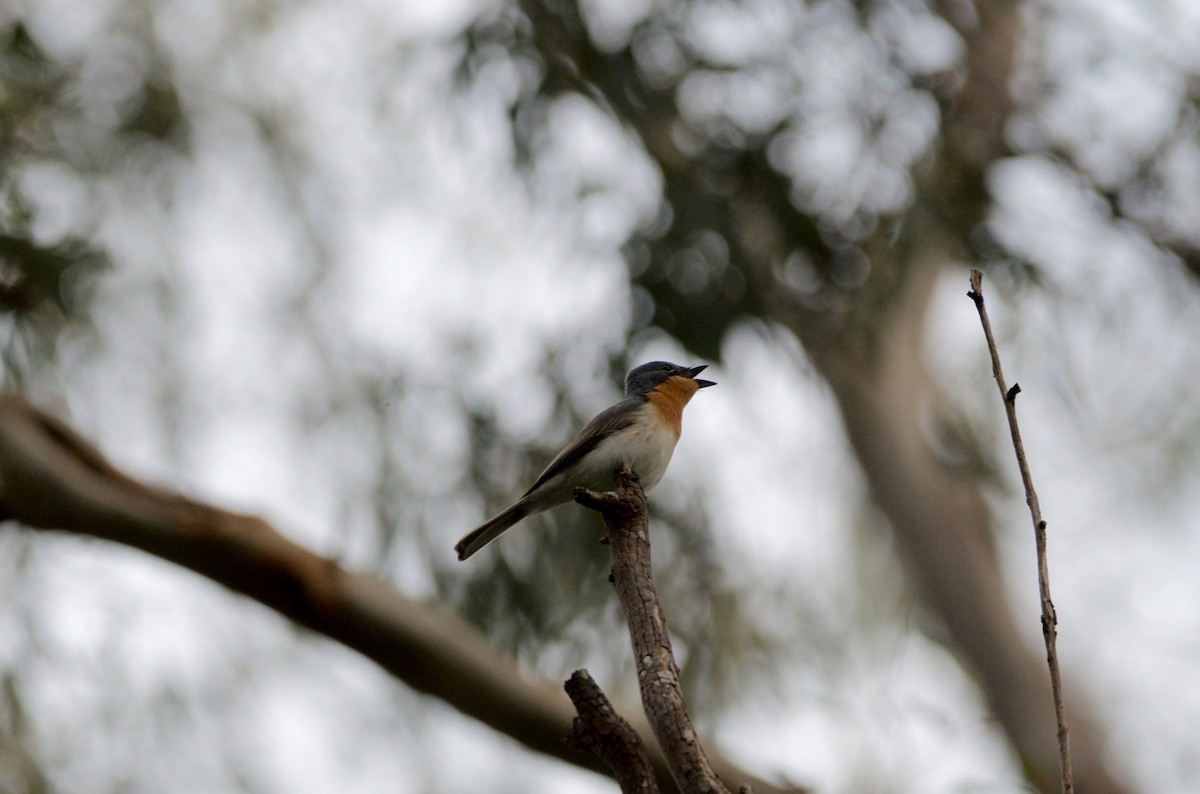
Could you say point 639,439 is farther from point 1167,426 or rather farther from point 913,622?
point 1167,426

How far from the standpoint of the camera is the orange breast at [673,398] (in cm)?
394

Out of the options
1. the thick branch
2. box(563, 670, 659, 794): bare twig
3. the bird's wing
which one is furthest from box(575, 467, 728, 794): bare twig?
the thick branch

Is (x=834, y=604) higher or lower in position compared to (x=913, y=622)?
lower

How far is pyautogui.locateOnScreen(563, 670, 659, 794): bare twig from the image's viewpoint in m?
1.71

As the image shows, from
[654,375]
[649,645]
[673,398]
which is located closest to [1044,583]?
[649,645]

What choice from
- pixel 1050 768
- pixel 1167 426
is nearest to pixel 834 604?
pixel 1050 768

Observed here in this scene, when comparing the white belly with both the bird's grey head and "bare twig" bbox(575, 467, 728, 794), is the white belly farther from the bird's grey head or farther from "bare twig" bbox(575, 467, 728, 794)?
"bare twig" bbox(575, 467, 728, 794)

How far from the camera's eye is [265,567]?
11.8 feet

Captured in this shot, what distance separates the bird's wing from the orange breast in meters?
0.09

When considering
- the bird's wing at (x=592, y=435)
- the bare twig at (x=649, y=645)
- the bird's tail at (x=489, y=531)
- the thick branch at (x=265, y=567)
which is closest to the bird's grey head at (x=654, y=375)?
the bird's wing at (x=592, y=435)

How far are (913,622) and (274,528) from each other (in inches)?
160

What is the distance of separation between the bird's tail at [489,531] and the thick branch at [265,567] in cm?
25

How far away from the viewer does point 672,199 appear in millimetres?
5234

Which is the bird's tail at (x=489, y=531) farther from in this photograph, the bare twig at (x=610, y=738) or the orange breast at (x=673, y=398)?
the bare twig at (x=610, y=738)
